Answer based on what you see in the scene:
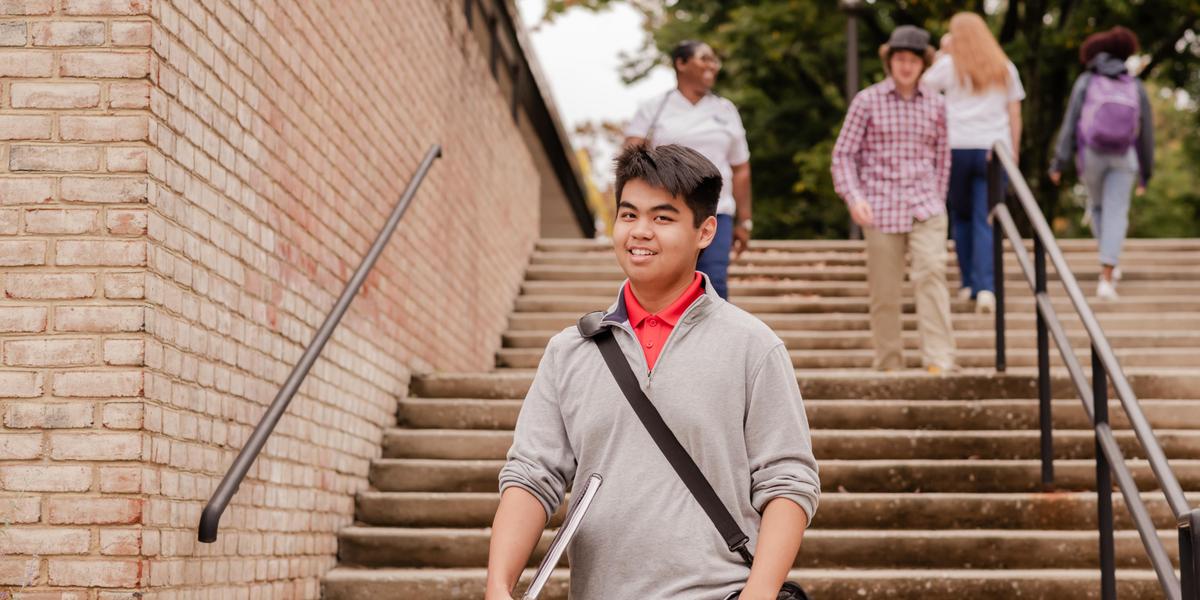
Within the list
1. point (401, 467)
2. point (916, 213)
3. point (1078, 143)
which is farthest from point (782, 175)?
point (401, 467)

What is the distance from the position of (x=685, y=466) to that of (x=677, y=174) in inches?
19.3

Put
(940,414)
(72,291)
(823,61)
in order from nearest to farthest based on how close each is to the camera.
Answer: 1. (72,291)
2. (940,414)
3. (823,61)

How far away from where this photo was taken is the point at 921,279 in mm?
6988

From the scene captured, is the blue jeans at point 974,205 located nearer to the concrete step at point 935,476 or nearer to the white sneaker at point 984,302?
the white sneaker at point 984,302

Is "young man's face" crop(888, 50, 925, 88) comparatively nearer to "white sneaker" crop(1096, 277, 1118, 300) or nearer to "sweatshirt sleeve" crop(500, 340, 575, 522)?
"white sneaker" crop(1096, 277, 1118, 300)

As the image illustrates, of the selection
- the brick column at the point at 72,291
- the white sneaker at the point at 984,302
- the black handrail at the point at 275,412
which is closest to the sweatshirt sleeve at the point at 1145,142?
the white sneaker at the point at 984,302

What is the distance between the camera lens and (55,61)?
371cm

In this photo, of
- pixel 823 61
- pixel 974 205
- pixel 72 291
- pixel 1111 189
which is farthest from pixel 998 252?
pixel 823 61

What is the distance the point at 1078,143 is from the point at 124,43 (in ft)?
23.8

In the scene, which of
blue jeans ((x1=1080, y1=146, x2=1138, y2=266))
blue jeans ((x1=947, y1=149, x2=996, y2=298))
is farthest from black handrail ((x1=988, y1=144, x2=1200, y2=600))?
blue jeans ((x1=1080, y1=146, x2=1138, y2=266))

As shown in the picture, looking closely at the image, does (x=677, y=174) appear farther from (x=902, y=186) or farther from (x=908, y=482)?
(x=902, y=186)

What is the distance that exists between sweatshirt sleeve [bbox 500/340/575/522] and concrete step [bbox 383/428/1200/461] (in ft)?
12.5

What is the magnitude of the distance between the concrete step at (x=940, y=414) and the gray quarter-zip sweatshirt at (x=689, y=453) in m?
4.14

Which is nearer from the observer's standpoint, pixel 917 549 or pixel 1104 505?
pixel 1104 505
